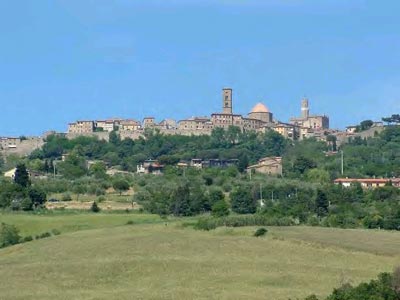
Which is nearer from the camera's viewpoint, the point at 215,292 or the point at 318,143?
the point at 215,292

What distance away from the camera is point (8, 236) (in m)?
69.6

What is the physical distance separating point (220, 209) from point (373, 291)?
43205mm

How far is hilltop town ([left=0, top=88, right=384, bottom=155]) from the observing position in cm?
16200

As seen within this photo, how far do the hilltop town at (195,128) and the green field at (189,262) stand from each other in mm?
91058

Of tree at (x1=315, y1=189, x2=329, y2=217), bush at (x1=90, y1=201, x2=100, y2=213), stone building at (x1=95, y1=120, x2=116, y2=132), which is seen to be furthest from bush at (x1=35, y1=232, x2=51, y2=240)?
stone building at (x1=95, y1=120, x2=116, y2=132)

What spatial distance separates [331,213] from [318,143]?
70.9 meters

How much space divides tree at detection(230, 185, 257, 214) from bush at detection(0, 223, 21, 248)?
19.7 meters

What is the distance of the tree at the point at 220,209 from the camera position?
265 ft

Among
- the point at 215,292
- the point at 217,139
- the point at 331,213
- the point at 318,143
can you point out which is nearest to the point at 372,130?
the point at 318,143

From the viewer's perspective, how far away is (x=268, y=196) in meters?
97.8

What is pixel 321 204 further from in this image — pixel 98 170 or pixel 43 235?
pixel 98 170

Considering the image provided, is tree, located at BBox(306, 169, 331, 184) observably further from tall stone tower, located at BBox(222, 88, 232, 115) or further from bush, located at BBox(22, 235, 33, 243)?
tall stone tower, located at BBox(222, 88, 232, 115)

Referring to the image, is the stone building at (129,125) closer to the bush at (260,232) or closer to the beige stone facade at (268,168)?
the beige stone facade at (268,168)

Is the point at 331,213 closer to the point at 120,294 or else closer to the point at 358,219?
the point at 358,219
